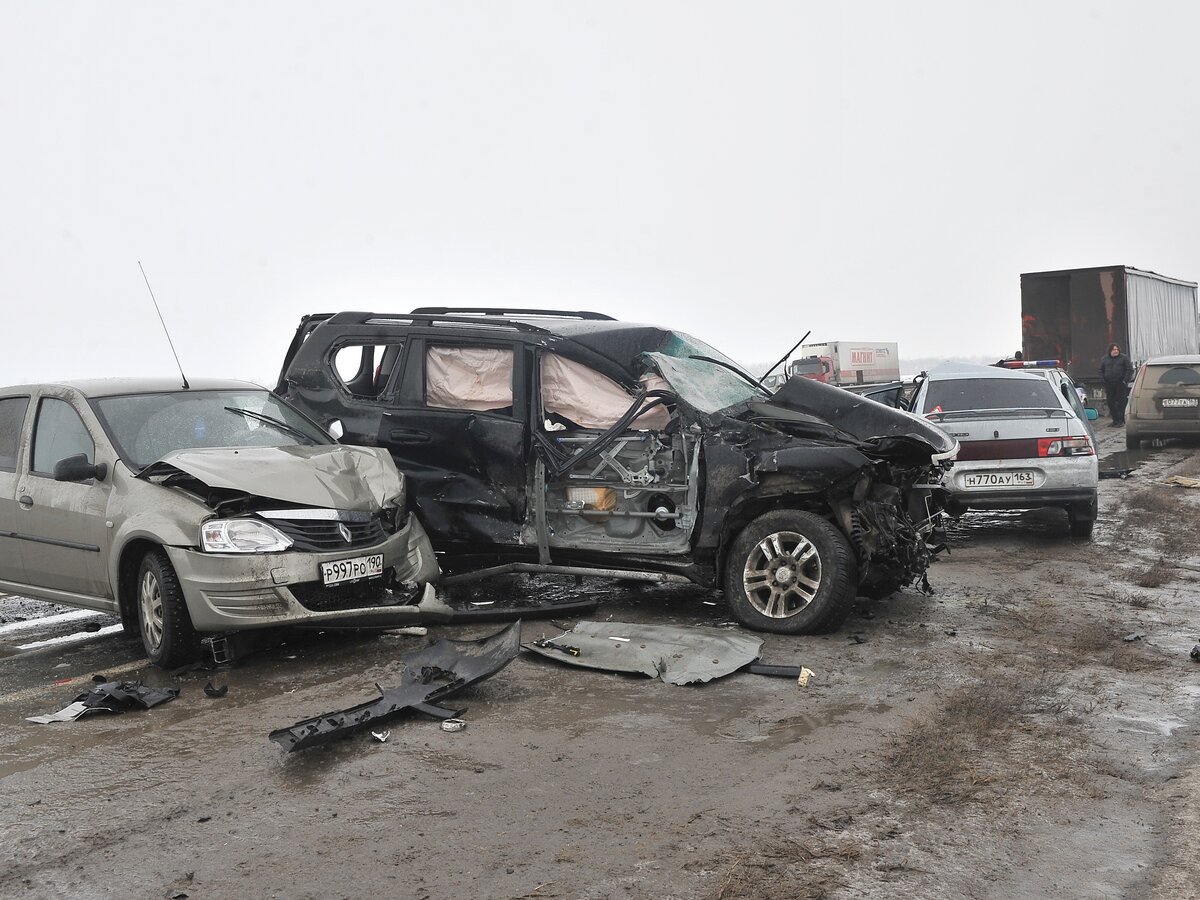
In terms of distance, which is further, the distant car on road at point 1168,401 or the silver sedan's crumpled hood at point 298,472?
the distant car on road at point 1168,401

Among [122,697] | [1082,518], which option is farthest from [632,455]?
[1082,518]

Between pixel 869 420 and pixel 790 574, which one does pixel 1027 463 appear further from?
pixel 790 574

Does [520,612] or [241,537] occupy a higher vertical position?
[241,537]

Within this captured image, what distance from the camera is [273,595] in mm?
5656

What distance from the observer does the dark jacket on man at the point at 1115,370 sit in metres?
22.9

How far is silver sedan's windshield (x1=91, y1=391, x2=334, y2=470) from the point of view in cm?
634

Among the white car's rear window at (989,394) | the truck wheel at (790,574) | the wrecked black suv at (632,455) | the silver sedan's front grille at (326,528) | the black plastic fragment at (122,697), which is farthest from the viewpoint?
the white car's rear window at (989,394)

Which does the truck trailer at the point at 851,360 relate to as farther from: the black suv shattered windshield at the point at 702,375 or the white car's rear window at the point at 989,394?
the black suv shattered windshield at the point at 702,375

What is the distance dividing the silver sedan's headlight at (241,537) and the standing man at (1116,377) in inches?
823

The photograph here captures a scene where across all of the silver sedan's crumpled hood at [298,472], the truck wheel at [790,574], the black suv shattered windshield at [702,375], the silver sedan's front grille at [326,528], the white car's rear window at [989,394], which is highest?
the black suv shattered windshield at [702,375]

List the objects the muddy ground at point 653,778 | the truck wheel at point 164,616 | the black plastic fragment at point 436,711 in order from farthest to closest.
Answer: the truck wheel at point 164,616 → the black plastic fragment at point 436,711 → the muddy ground at point 653,778

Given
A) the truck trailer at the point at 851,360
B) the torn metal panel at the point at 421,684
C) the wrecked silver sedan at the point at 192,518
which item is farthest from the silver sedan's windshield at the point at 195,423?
the truck trailer at the point at 851,360

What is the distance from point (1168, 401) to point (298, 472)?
1563 centimetres

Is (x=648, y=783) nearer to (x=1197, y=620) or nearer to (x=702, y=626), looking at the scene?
(x=702, y=626)
